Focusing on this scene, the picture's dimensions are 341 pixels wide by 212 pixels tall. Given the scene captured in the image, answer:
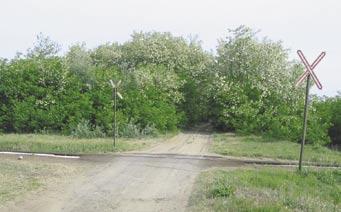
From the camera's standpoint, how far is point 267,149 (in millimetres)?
23547

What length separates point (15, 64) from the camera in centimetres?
3036

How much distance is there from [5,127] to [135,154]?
1178 centimetres

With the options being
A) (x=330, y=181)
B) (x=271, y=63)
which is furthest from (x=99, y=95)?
(x=330, y=181)

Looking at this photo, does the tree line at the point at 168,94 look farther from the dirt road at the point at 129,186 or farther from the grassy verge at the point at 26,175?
the grassy verge at the point at 26,175

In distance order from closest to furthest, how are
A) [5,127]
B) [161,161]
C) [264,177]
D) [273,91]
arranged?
[264,177]
[161,161]
[5,127]
[273,91]

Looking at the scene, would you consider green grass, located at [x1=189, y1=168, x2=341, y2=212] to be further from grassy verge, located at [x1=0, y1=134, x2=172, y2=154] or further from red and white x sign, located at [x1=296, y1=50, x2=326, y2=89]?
grassy verge, located at [x1=0, y1=134, x2=172, y2=154]

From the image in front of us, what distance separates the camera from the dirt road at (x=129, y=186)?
1126cm

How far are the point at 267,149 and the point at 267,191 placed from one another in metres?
11.0

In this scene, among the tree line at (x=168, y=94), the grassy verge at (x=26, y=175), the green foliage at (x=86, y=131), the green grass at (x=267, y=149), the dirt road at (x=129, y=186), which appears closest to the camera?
the dirt road at (x=129, y=186)

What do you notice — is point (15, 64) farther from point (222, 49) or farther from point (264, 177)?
point (264, 177)

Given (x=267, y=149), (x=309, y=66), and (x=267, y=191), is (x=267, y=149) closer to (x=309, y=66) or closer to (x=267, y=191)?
(x=309, y=66)

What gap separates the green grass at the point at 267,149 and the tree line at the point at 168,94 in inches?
82.4

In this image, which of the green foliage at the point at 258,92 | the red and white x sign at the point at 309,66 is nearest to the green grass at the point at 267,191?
the red and white x sign at the point at 309,66

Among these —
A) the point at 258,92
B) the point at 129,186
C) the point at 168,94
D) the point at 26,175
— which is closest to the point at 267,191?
the point at 129,186
